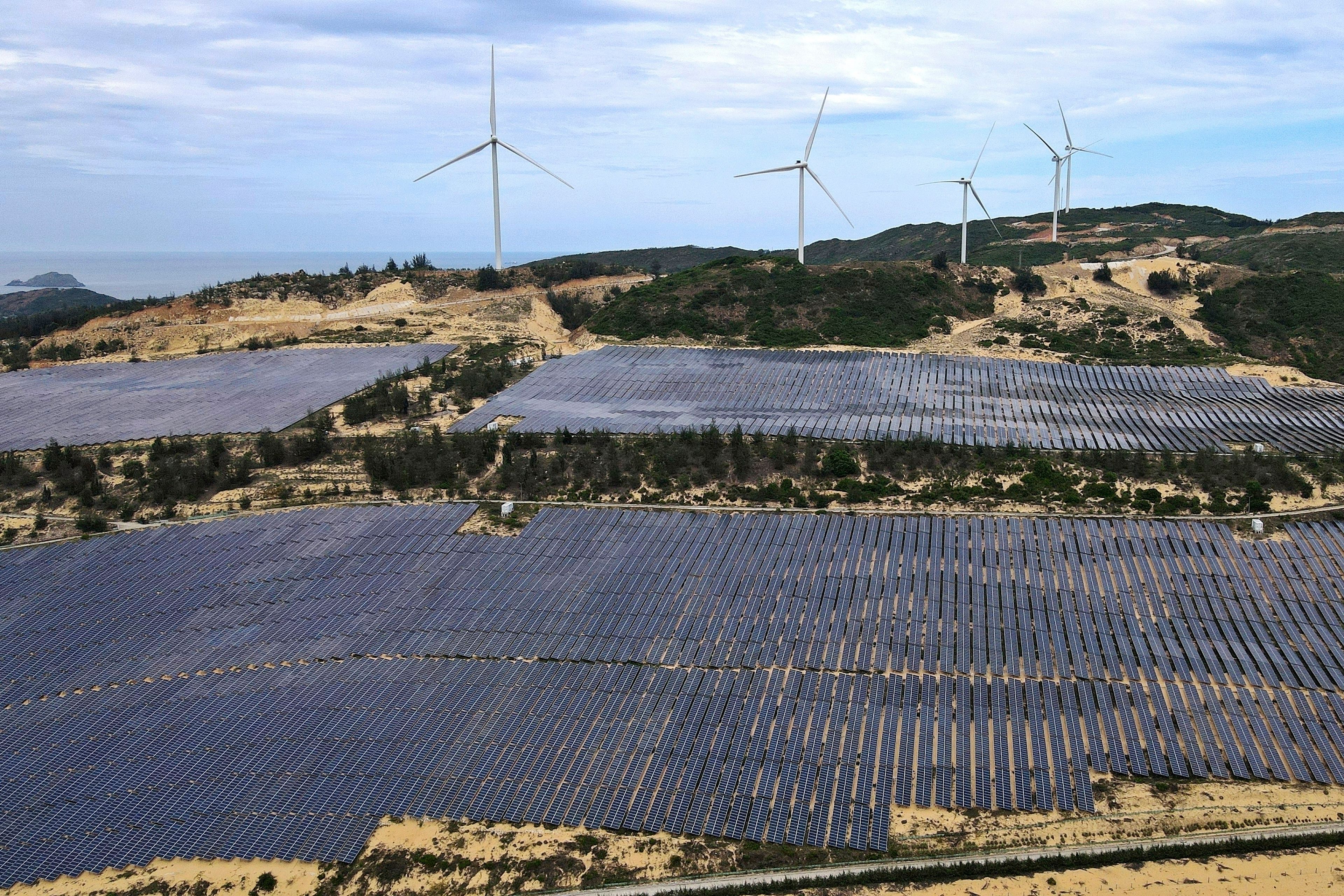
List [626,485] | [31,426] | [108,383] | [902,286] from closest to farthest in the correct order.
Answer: [626,485] < [31,426] < [108,383] < [902,286]

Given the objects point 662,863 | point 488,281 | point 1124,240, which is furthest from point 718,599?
point 1124,240

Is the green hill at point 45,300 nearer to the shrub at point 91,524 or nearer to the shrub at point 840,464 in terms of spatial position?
the shrub at point 91,524

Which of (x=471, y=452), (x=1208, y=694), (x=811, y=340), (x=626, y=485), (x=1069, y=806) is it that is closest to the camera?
(x=1069, y=806)

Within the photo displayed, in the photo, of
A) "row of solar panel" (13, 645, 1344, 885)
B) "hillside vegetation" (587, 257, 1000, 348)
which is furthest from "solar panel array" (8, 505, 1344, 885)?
"hillside vegetation" (587, 257, 1000, 348)

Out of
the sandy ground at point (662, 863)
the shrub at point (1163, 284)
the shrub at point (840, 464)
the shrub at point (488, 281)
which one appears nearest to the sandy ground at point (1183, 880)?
the sandy ground at point (662, 863)

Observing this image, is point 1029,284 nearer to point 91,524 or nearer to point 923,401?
point 923,401

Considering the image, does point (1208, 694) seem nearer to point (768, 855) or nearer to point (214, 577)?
point (768, 855)

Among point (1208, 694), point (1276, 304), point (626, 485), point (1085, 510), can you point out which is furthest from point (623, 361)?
point (1276, 304)
